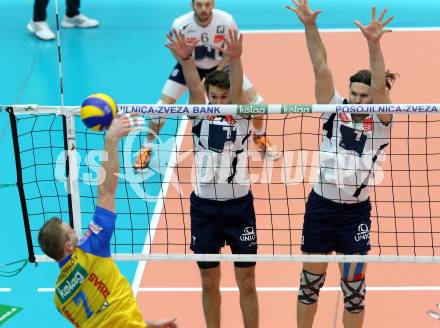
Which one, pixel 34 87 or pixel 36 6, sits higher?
pixel 36 6

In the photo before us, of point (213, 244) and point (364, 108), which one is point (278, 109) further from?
point (213, 244)

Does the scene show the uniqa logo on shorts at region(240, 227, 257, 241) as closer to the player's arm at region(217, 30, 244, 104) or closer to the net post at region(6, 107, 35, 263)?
the player's arm at region(217, 30, 244, 104)

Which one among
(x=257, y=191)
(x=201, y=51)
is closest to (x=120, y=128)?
(x=257, y=191)

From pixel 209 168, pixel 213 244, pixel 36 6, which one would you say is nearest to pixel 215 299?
pixel 213 244

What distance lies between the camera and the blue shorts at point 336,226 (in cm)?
709

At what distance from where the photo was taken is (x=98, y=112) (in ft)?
21.1

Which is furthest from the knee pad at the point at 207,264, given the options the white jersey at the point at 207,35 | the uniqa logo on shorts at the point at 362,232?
the white jersey at the point at 207,35

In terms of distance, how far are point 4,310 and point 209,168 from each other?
245 centimetres

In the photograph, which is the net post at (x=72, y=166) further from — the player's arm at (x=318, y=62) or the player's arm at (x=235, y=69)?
the player's arm at (x=318, y=62)

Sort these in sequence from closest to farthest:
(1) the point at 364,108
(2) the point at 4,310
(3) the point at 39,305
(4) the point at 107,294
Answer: (4) the point at 107,294
(1) the point at 364,108
(2) the point at 4,310
(3) the point at 39,305

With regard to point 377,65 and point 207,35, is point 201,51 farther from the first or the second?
point 377,65

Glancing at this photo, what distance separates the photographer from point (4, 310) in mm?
8039

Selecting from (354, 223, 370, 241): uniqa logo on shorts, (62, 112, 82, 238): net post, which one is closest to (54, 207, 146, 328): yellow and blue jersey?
(62, 112, 82, 238): net post

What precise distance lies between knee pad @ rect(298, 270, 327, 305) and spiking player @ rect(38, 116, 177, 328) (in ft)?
5.67
